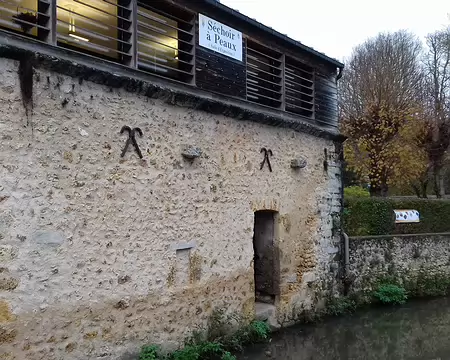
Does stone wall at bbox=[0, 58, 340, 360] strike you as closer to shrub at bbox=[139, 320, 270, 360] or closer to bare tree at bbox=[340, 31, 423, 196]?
shrub at bbox=[139, 320, 270, 360]

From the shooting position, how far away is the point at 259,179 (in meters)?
7.60

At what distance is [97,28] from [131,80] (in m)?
1.33

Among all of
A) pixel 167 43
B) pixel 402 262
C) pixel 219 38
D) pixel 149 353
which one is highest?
pixel 219 38

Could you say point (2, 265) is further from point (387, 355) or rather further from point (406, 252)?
point (406, 252)

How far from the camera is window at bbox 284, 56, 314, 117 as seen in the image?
28.3ft

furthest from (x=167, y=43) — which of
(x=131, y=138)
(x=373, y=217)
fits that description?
(x=373, y=217)

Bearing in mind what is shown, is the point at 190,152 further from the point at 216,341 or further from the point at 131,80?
the point at 216,341

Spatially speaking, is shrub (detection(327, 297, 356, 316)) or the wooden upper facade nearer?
the wooden upper facade

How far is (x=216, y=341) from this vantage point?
21.1 feet

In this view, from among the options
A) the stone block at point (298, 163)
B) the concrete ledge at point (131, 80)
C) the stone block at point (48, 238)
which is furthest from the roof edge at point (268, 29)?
the stone block at point (48, 238)

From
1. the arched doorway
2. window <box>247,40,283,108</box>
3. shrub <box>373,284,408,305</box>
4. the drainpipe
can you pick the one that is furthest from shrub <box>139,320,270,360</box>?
window <box>247,40,283,108</box>

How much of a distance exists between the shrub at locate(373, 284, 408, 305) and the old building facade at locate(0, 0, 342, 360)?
5.55 ft

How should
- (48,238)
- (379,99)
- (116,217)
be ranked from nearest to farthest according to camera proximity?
(48,238) < (116,217) < (379,99)

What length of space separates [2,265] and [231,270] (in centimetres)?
343
